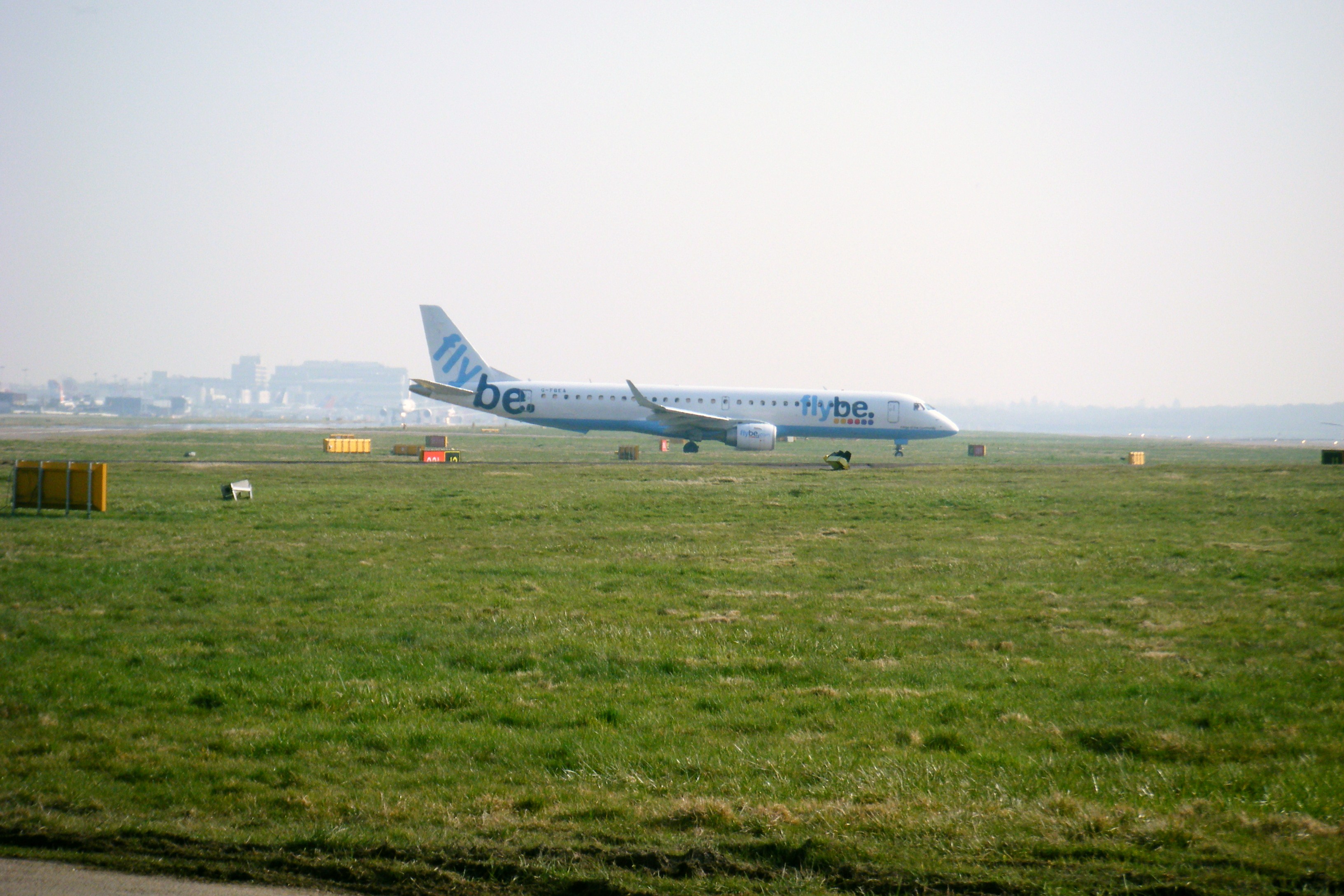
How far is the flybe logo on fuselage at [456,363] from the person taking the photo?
60.1 m

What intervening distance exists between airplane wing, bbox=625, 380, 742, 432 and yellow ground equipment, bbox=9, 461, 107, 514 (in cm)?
3353

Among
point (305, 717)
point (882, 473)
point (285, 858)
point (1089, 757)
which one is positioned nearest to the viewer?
point (285, 858)

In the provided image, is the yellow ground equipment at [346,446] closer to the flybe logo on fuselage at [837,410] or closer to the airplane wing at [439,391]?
the airplane wing at [439,391]

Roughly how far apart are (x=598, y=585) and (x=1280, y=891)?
37.6 feet

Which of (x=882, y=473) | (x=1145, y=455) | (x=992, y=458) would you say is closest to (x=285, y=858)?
(x=882, y=473)

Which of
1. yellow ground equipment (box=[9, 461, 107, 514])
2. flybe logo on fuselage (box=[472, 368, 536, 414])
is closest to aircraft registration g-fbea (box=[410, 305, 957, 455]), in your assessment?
flybe logo on fuselage (box=[472, 368, 536, 414])

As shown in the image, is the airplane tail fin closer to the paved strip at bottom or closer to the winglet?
the winglet

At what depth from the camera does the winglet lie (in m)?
55.5

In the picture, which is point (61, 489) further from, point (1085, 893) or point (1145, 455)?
point (1145, 455)

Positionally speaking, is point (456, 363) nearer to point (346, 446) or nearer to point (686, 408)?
point (346, 446)

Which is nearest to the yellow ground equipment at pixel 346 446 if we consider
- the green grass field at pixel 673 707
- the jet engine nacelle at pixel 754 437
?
the jet engine nacelle at pixel 754 437

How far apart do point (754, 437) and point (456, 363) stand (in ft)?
60.3

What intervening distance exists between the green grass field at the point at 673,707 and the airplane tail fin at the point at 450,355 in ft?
122

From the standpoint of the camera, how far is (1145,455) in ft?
244
